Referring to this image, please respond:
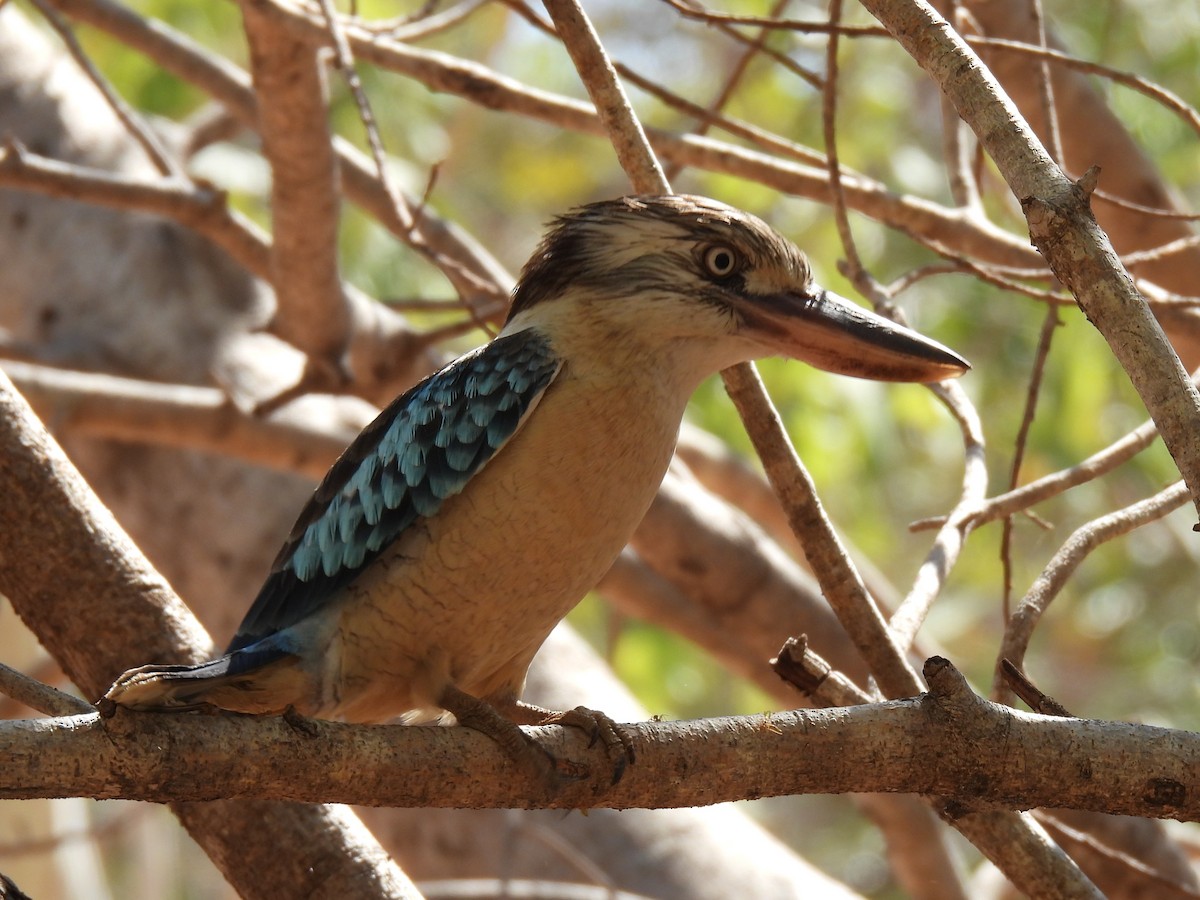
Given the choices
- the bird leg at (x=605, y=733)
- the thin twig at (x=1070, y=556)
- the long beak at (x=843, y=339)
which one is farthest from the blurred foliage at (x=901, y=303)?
the thin twig at (x=1070, y=556)

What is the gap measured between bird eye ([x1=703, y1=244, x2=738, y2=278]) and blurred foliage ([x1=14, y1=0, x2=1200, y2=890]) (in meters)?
1.00

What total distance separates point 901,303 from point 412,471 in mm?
4905

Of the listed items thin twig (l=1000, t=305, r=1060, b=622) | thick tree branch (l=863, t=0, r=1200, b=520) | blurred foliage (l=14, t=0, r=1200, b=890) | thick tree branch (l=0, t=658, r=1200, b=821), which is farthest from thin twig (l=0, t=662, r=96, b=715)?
thin twig (l=1000, t=305, r=1060, b=622)

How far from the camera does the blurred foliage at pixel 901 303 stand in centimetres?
582

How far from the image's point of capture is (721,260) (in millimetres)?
2516

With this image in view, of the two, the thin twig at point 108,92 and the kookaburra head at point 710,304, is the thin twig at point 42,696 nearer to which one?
the kookaburra head at point 710,304

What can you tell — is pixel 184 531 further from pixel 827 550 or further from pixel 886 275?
pixel 886 275

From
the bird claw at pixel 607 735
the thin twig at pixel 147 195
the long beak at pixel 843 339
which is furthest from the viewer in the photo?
the thin twig at pixel 147 195

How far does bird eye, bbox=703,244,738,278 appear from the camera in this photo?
2.50m

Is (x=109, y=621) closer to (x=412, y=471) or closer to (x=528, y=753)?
(x=412, y=471)

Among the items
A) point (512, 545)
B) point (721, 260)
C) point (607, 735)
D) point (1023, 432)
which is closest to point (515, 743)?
point (607, 735)

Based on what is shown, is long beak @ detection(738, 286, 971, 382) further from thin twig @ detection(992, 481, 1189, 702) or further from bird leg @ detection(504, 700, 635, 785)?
bird leg @ detection(504, 700, 635, 785)

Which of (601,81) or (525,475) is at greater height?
(601,81)

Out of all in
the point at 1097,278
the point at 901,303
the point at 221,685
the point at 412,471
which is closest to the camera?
the point at 1097,278
